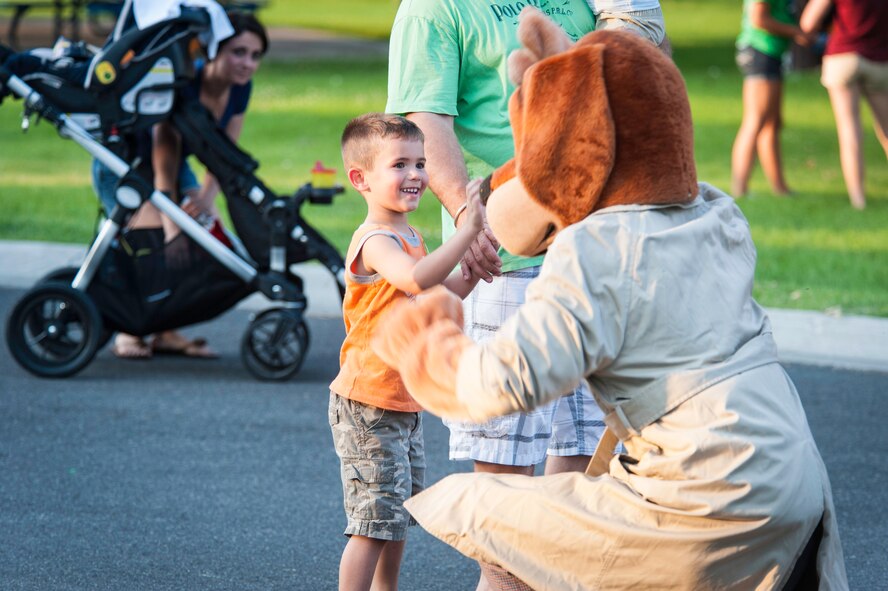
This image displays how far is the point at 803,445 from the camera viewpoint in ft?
8.34

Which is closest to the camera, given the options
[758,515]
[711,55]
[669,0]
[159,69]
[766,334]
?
[758,515]

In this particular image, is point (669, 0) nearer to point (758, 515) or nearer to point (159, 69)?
point (159, 69)

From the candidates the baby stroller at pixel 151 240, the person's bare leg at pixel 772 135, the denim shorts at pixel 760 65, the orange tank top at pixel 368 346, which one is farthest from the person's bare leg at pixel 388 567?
the denim shorts at pixel 760 65

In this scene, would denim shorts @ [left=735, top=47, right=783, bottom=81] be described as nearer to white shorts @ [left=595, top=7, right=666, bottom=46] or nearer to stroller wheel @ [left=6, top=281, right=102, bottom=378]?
stroller wheel @ [left=6, top=281, right=102, bottom=378]

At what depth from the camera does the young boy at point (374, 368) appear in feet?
10.8

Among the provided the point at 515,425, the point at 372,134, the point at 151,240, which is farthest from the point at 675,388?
the point at 151,240

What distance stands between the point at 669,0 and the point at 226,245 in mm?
31502

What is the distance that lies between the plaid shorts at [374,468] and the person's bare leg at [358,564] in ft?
0.12

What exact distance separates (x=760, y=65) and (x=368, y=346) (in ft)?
26.6

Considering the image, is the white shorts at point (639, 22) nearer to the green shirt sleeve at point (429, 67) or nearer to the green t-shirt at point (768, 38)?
the green shirt sleeve at point (429, 67)

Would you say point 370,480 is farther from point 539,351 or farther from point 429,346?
point 539,351

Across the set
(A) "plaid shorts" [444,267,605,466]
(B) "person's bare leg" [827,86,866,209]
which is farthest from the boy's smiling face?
(B) "person's bare leg" [827,86,866,209]

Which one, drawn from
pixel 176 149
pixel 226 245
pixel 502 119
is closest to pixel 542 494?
pixel 502 119

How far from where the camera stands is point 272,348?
21.2ft
